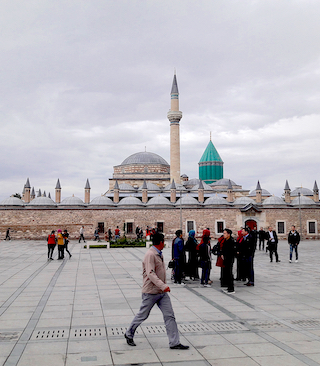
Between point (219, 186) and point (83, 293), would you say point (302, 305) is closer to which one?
point (83, 293)

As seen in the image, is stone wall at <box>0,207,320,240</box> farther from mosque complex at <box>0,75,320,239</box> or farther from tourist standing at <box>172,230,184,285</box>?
tourist standing at <box>172,230,184,285</box>

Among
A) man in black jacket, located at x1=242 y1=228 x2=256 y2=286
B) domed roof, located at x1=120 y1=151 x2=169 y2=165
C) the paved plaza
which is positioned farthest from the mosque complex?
the paved plaza

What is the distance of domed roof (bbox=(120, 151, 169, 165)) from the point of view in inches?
1922

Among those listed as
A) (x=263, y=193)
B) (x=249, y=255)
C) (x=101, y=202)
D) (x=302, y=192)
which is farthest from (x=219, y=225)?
(x=249, y=255)

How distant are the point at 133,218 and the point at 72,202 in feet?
19.1

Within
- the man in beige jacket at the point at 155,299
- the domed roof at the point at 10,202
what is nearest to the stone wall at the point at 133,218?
the domed roof at the point at 10,202

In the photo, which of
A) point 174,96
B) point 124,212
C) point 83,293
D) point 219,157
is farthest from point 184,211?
point 83,293

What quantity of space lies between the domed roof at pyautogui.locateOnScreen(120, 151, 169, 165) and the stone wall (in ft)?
57.8

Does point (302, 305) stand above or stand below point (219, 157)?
below

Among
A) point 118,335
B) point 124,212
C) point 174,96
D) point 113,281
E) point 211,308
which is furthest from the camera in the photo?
point 174,96

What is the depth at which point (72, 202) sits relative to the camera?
32844mm

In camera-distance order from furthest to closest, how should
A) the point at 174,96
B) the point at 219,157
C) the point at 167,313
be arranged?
the point at 219,157 → the point at 174,96 → the point at 167,313

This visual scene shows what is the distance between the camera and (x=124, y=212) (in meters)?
31.8

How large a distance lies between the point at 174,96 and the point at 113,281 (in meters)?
32.7
